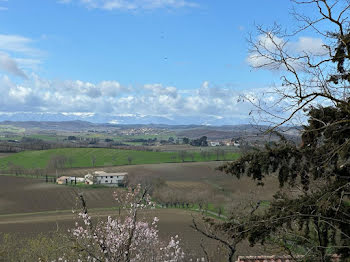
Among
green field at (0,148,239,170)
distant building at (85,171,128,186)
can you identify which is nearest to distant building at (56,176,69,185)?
distant building at (85,171,128,186)

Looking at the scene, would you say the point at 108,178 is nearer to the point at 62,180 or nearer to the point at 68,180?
the point at 68,180

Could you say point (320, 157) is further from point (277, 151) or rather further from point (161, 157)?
point (161, 157)

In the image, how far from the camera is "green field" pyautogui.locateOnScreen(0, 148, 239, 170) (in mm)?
87062

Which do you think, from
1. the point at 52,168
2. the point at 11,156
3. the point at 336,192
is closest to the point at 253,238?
the point at 336,192

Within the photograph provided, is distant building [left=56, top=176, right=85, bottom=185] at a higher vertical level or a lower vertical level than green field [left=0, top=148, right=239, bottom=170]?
lower

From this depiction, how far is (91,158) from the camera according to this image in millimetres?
91688

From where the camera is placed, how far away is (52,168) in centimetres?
8475

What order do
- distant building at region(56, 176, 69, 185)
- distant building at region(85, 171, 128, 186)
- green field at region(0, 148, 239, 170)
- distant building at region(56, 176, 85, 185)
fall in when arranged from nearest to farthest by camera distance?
distant building at region(56, 176, 69, 185), distant building at region(56, 176, 85, 185), distant building at region(85, 171, 128, 186), green field at region(0, 148, 239, 170)

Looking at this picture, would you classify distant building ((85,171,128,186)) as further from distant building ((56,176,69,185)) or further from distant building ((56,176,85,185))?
distant building ((56,176,69,185))

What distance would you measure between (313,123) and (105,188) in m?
63.0

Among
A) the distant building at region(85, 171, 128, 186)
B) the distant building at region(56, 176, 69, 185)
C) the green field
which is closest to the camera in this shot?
the distant building at region(56, 176, 69, 185)

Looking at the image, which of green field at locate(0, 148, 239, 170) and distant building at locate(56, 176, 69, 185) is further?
green field at locate(0, 148, 239, 170)

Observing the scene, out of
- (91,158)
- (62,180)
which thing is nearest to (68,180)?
(62,180)

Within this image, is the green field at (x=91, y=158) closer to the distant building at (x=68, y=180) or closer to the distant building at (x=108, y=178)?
the distant building at (x=68, y=180)
